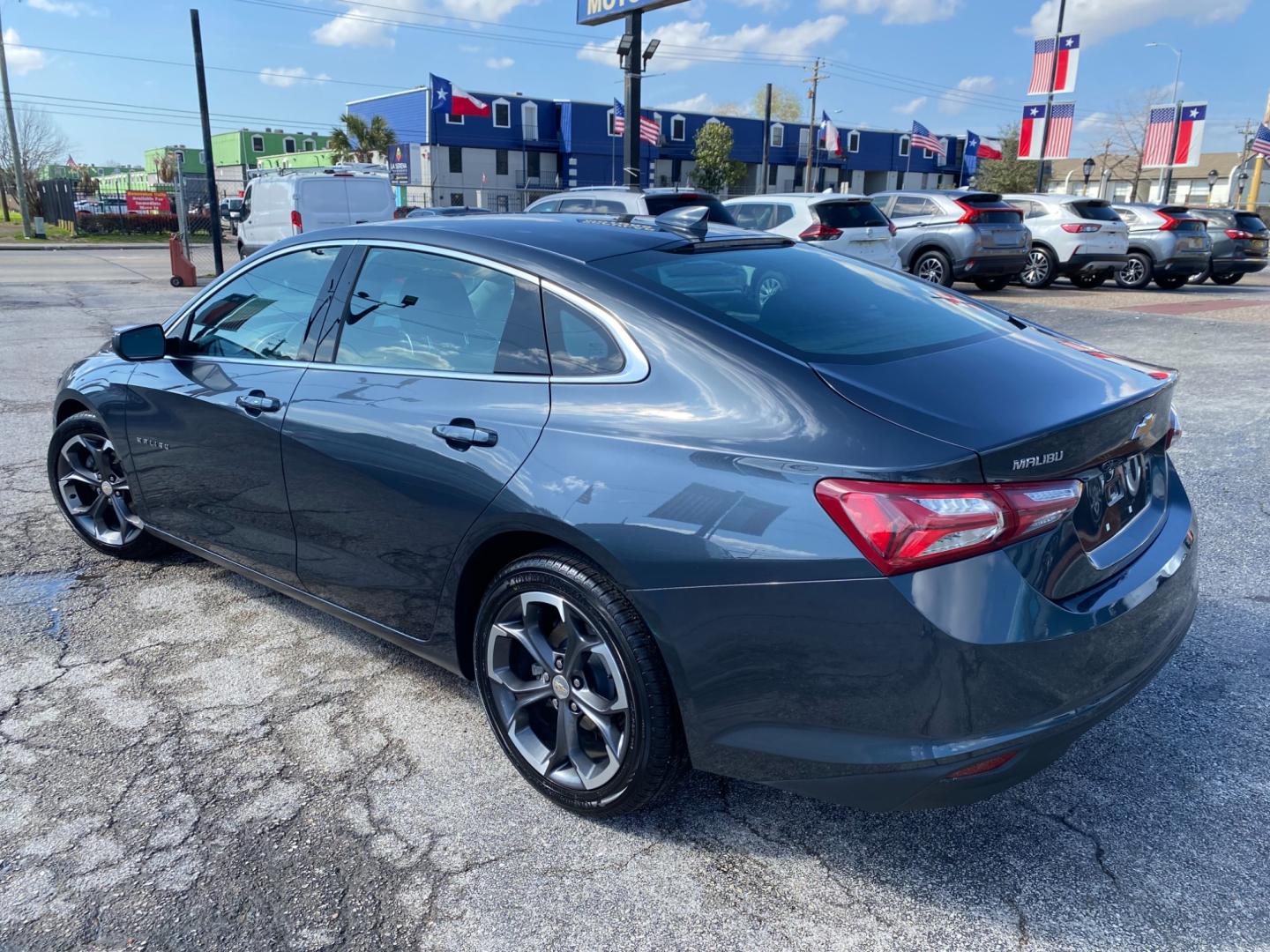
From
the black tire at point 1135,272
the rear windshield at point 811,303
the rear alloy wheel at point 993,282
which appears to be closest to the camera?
the rear windshield at point 811,303

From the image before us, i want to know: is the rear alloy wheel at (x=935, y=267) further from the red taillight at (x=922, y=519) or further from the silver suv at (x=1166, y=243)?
the red taillight at (x=922, y=519)

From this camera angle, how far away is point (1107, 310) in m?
14.8

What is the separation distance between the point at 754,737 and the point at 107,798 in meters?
1.86

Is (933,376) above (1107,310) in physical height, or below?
above

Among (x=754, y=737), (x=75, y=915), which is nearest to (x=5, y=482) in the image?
(x=75, y=915)

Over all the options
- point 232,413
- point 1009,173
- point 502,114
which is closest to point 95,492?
point 232,413

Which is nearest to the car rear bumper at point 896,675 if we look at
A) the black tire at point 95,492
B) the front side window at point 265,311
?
the front side window at point 265,311

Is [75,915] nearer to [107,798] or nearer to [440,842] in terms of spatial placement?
[107,798]

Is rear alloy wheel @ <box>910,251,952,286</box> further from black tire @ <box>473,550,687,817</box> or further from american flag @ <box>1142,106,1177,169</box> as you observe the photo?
american flag @ <box>1142,106,1177,169</box>

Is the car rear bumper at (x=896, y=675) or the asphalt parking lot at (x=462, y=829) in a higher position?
the car rear bumper at (x=896, y=675)

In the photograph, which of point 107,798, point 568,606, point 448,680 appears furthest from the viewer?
point 448,680

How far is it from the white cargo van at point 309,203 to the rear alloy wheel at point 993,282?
12.1 m

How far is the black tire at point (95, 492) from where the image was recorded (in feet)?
14.0

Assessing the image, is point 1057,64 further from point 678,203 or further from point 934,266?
point 678,203
